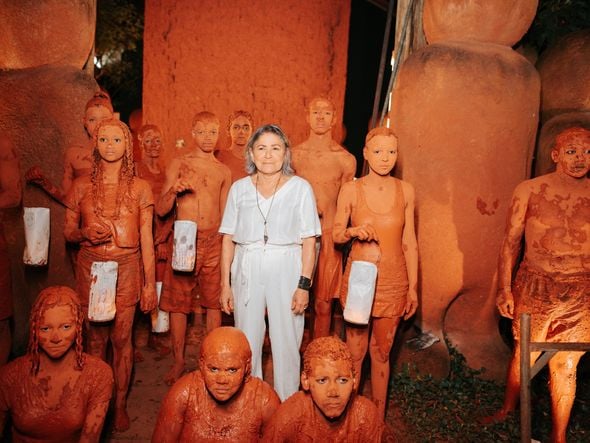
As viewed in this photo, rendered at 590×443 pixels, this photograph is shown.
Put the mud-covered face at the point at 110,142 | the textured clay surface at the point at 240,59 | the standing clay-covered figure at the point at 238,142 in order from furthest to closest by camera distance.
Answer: the textured clay surface at the point at 240,59, the standing clay-covered figure at the point at 238,142, the mud-covered face at the point at 110,142

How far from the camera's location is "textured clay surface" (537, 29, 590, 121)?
5.61m

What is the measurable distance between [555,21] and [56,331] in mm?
5812

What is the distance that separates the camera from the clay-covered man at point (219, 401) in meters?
2.77

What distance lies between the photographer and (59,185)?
5324mm

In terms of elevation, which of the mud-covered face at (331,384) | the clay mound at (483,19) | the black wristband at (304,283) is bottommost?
the mud-covered face at (331,384)

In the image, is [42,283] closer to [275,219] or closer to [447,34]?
[275,219]

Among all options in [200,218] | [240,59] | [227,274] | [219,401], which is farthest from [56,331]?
[240,59]

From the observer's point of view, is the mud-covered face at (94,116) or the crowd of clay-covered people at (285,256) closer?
the crowd of clay-covered people at (285,256)

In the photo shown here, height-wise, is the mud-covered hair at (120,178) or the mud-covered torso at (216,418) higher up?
the mud-covered hair at (120,178)

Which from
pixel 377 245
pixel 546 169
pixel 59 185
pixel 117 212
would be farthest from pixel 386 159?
pixel 59 185

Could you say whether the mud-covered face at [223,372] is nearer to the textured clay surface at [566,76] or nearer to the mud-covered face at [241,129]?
the mud-covered face at [241,129]

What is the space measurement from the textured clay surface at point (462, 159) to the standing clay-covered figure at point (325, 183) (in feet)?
2.16

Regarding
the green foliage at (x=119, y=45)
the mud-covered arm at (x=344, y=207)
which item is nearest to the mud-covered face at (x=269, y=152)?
the mud-covered arm at (x=344, y=207)

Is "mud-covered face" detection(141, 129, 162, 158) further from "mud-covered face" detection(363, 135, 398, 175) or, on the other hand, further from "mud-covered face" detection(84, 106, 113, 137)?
"mud-covered face" detection(363, 135, 398, 175)
